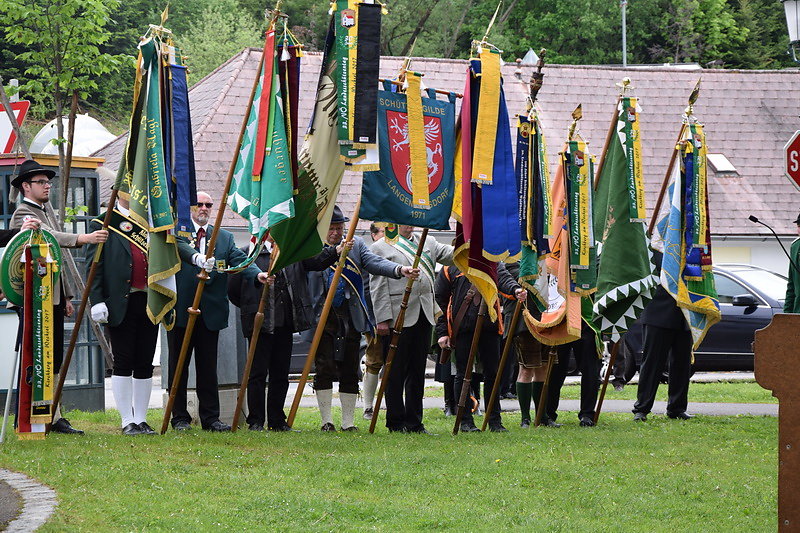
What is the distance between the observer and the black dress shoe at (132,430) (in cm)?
1052

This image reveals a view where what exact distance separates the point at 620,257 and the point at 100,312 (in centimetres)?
546

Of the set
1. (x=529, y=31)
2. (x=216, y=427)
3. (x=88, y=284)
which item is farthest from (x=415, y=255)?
(x=529, y=31)

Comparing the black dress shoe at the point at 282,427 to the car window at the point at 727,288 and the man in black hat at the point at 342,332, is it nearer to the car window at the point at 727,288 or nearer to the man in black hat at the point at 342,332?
the man in black hat at the point at 342,332

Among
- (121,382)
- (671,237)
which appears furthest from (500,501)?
(671,237)

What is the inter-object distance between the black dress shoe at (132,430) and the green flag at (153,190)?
98cm

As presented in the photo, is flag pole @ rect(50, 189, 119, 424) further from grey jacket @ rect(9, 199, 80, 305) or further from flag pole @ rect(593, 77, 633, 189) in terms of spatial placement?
flag pole @ rect(593, 77, 633, 189)

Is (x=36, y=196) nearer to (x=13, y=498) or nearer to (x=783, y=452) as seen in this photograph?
(x=13, y=498)

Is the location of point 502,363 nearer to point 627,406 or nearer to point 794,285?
point 794,285

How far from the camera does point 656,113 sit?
104 ft

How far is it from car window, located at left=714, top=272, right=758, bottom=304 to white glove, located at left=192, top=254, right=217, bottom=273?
11.0 m

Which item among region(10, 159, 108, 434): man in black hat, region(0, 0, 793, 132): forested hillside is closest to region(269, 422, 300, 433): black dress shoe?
region(10, 159, 108, 434): man in black hat

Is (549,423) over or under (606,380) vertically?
under

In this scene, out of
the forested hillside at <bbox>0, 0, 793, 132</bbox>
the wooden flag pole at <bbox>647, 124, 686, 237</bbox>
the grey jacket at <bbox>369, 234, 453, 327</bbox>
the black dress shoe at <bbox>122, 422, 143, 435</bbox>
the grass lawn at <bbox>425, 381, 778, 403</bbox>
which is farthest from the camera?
the forested hillside at <bbox>0, 0, 793, 132</bbox>

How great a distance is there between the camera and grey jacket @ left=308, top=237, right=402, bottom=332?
11.2m
